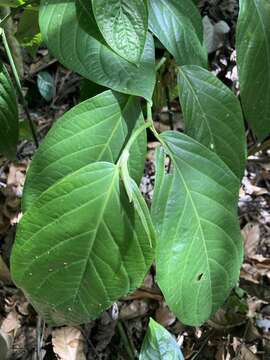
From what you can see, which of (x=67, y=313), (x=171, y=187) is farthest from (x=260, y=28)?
(x=67, y=313)

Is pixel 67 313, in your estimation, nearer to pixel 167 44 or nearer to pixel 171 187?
pixel 171 187

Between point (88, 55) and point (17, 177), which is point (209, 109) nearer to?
point (88, 55)

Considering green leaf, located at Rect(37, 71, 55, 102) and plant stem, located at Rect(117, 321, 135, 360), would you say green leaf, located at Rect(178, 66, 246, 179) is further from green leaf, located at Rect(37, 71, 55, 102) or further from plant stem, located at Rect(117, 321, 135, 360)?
green leaf, located at Rect(37, 71, 55, 102)

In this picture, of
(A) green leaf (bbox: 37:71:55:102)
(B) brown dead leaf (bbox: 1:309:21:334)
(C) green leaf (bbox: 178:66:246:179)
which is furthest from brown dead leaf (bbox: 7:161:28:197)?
(C) green leaf (bbox: 178:66:246:179)

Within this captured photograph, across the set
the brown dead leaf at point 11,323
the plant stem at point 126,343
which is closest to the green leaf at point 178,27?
the plant stem at point 126,343

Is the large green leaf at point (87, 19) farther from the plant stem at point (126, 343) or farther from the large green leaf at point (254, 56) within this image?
the plant stem at point (126, 343)

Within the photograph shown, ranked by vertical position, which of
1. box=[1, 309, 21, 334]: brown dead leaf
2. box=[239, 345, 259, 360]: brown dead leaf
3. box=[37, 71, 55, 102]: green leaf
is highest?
box=[37, 71, 55, 102]: green leaf

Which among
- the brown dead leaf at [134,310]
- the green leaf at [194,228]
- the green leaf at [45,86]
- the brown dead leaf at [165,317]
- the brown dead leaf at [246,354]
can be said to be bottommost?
the brown dead leaf at [246,354]
